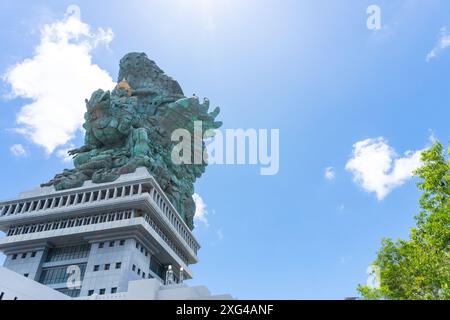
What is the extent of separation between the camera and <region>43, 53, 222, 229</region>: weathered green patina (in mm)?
57375

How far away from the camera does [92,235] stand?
49.1 meters

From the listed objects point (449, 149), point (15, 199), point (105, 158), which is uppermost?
point (105, 158)

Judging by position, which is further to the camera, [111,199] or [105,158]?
[105,158]

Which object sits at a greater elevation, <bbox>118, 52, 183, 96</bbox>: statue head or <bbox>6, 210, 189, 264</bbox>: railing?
<bbox>118, 52, 183, 96</bbox>: statue head

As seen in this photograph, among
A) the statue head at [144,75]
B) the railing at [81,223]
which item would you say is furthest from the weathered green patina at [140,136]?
the railing at [81,223]

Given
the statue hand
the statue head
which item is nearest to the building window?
the statue hand

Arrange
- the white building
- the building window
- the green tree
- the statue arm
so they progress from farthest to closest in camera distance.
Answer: the statue arm, the building window, the white building, the green tree

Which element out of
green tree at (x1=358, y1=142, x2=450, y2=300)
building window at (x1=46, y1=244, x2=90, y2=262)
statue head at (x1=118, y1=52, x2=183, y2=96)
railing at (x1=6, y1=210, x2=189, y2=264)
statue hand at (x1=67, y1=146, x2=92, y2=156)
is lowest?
green tree at (x1=358, y1=142, x2=450, y2=300)

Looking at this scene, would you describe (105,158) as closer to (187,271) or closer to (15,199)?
(15,199)

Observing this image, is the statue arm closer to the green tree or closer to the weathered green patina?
the weathered green patina

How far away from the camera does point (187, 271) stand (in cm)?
6156

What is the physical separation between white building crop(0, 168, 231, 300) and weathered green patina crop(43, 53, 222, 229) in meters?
3.66
